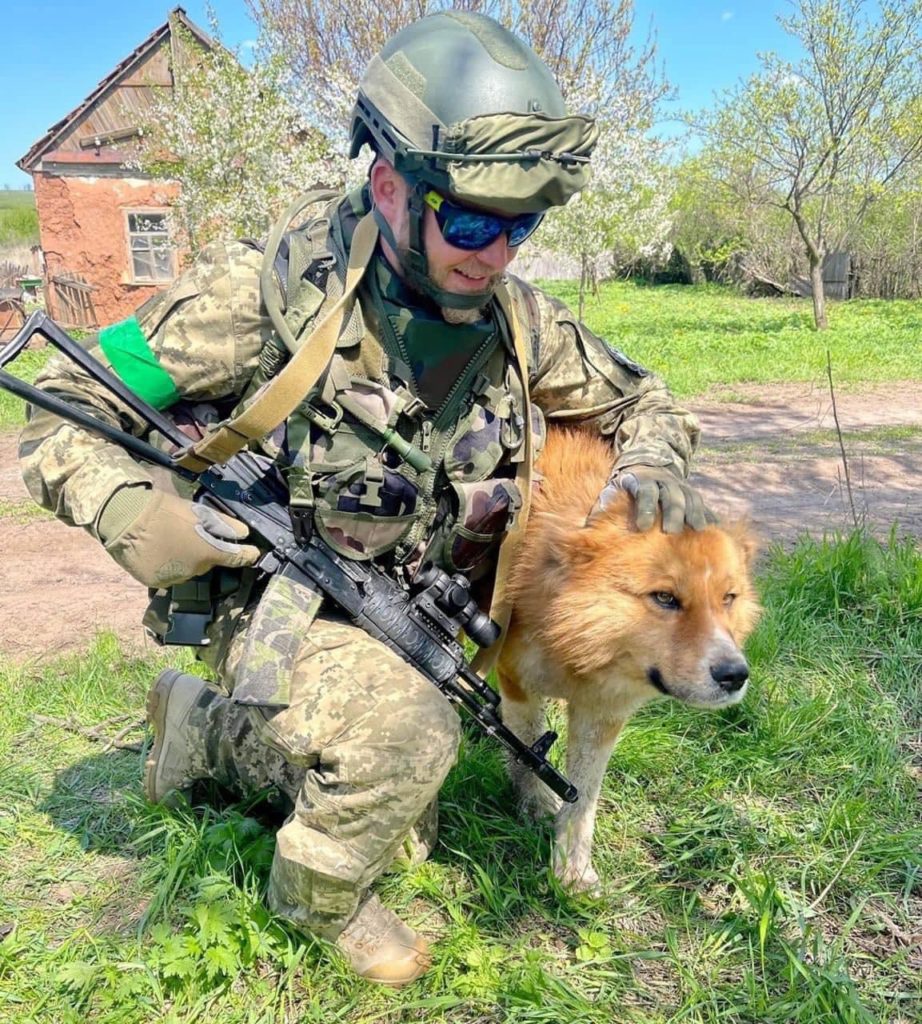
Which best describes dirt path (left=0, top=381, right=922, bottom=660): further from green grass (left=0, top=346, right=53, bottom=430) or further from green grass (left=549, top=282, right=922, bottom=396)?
green grass (left=549, top=282, right=922, bottom=396)

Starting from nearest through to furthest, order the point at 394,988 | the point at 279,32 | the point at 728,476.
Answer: the point at 394,988 < the point at 728,476 < the point at 279,32

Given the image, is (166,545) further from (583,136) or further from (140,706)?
(140,706)

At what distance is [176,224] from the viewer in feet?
55.4

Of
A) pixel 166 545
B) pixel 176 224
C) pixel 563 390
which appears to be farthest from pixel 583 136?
pixel 176 224

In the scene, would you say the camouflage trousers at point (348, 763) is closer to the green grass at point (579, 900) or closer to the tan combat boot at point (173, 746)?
the green grass at point (579, 900)

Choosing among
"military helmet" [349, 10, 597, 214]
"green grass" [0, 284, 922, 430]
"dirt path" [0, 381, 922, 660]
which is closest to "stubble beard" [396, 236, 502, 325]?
"military helmet" [349, 10, 597, 214]

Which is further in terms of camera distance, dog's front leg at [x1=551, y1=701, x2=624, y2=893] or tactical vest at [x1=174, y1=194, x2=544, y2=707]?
dog's front leg at [x1=551, y1=701, x2=624, y2=893]

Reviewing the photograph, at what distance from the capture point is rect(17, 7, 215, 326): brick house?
2002cm

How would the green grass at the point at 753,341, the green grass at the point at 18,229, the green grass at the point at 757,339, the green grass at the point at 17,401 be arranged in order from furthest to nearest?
the green grass at the point at 18,229
the green grass at the point at 757,339
the green grass at the point at 753,341
the green grass at the point at 17,401

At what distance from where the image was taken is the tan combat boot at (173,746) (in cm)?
297

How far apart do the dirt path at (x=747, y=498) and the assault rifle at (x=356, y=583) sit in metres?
2.10

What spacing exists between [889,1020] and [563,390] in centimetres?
211

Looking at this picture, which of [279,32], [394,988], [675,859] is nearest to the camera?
[394,988]

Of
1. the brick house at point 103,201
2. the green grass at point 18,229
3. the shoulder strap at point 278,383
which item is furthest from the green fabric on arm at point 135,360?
Answer: the green grass at point 18,229
